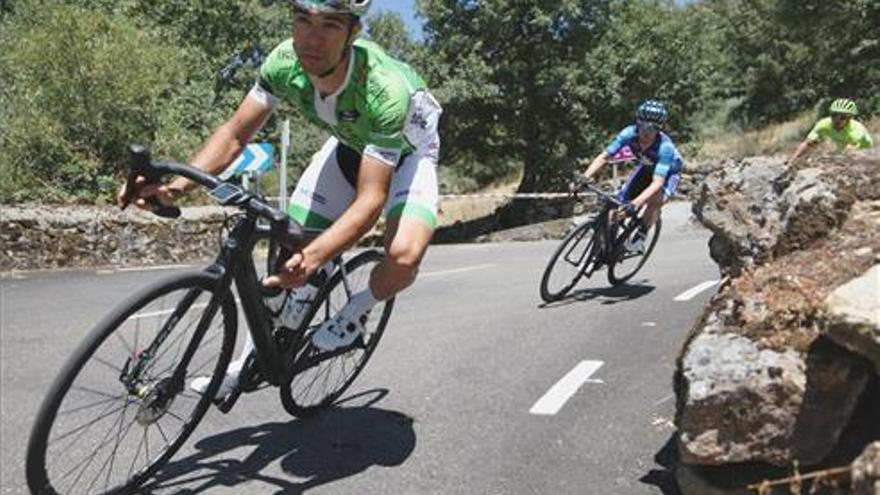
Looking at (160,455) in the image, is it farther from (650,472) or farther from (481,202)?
(481,202)

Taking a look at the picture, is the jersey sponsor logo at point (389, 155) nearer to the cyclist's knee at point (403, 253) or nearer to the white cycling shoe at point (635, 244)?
the cyclist's knee at point (403, 253)

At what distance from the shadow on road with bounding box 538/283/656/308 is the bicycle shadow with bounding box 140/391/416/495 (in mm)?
4330

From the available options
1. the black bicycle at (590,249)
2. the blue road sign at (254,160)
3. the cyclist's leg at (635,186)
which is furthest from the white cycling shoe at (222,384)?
the blue road sign at (254,160)

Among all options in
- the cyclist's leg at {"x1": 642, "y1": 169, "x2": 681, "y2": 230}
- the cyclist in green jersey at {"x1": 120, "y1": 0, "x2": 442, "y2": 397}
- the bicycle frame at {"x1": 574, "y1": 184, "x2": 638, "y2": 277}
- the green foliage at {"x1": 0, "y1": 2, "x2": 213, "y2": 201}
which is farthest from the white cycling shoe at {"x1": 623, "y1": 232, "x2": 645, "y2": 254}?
the green foliage at {"x1": 0, "y1": 2, "x2": 213, "y2": 201}

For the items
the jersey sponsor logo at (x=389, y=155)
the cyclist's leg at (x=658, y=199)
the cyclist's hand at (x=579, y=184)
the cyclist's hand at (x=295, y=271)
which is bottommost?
the cyclist's leg at (x=658, y=199)

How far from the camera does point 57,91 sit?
17.8 metres

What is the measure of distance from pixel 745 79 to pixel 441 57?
80.3 feet

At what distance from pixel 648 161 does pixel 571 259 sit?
51.2 inches

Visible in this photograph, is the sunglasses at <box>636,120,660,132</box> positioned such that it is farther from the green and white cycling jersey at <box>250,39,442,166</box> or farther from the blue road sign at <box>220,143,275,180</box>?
the blue road sign at <box>220,143,275,180</box>

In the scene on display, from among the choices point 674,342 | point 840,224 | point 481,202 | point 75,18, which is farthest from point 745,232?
point 481,202

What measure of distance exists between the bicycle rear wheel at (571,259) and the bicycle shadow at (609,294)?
132 mm

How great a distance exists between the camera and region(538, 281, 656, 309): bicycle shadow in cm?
946

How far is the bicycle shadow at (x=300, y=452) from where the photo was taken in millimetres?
4398

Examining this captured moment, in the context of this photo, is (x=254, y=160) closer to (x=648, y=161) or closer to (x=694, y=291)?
(x=648, y=161)
